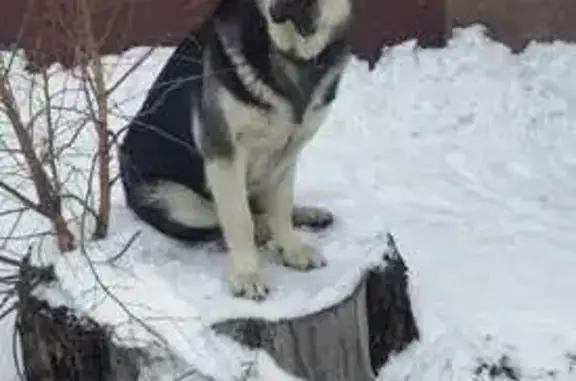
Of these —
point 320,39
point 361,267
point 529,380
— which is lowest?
point 529,380

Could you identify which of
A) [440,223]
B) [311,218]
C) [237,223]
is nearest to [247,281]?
[237,223]

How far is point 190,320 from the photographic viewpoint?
414 cm

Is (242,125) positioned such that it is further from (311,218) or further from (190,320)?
(311,218)

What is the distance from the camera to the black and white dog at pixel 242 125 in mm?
4180

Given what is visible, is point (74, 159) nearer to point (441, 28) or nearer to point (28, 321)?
point (28, 321)

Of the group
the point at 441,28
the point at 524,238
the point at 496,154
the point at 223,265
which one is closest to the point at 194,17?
the point at 441,28

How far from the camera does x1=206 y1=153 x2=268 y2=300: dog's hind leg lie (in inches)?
167

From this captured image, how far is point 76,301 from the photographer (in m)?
4.25

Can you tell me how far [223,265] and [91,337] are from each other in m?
0.52

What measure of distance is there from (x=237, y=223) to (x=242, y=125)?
30 cm

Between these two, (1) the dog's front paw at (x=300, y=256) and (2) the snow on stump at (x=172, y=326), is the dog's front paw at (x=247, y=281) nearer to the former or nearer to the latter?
(2) the snow on stump at (x=172, y=326)

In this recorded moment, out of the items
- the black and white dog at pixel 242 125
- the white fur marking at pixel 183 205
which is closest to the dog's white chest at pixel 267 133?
the black and white dog at pixel 242 125

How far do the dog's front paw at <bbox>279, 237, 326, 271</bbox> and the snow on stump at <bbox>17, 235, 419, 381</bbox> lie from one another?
0.06 m

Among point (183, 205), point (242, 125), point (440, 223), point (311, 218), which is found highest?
point (242, 125)
